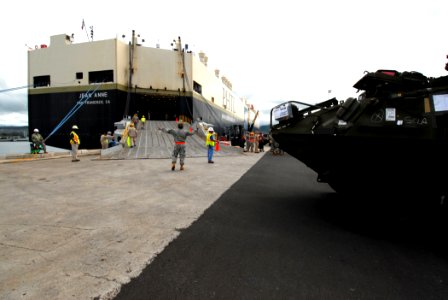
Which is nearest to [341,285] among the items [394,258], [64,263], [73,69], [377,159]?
[394,258]

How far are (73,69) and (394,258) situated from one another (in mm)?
22748

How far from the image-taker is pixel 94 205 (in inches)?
Answer: 172

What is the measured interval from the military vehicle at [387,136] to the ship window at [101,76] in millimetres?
19713

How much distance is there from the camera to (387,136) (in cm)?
290

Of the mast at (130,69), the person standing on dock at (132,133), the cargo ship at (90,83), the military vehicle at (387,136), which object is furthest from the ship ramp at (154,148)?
the military vehicle at (387,136)

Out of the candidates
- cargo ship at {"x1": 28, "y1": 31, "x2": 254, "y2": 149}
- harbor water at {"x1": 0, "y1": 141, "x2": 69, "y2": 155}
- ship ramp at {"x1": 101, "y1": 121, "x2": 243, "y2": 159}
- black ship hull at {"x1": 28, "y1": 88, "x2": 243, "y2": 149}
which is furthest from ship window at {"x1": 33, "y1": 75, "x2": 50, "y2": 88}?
ship ramp at {"x1": 101, "y1": 121, "x2": 243, "y2": 159}

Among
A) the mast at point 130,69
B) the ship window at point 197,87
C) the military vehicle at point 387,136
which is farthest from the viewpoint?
the ship window at point 197,87

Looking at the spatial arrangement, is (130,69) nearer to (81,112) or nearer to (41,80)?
(81,112)

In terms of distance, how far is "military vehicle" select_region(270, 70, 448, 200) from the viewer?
2.72 metres

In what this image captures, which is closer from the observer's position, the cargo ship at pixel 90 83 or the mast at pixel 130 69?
the cargo ship at pixel 90 83

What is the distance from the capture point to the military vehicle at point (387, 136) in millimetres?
2719

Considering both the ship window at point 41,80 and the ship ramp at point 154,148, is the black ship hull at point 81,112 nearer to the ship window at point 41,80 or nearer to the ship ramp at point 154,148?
the ship window at point 41,80

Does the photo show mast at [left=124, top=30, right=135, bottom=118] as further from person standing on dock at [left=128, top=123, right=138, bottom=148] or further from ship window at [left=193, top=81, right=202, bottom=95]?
person standing on dock at [left=128, top=123, right=138, bottom=148]

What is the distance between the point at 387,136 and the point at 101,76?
21.4m
